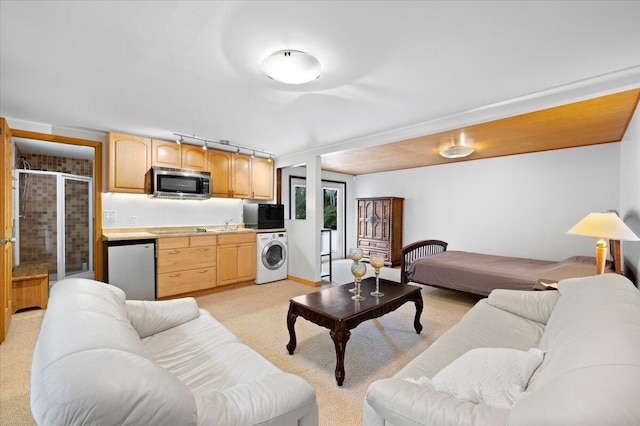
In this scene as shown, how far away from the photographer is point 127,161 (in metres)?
3.84

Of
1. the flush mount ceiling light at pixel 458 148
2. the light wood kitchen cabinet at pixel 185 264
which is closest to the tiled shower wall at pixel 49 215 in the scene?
the light wood kitchen cabinet at pixel 185 264

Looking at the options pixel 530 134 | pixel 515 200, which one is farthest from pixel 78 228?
pixel 515 200

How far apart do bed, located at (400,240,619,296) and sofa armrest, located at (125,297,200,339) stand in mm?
3095

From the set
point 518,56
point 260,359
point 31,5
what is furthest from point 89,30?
point 518,56

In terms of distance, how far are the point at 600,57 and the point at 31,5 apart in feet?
11.7

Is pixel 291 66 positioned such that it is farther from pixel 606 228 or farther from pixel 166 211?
pixel 166 211

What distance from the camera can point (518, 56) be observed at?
1977 millimetres

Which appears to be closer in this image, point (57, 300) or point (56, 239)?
point (57, 300)

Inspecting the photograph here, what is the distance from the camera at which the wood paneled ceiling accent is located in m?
2.81

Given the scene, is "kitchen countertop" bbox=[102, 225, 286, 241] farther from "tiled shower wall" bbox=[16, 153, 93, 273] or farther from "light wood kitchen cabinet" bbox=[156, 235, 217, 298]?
"tiled shower wall" bbox=[16, 153, 93, 273]

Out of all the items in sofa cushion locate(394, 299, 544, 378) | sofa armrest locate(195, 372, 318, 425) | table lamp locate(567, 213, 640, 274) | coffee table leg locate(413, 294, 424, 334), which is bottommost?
coffee table leg locate(413, 294, 424, 334)

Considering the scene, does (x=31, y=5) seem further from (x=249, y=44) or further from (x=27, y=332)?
(x=27, y=332)

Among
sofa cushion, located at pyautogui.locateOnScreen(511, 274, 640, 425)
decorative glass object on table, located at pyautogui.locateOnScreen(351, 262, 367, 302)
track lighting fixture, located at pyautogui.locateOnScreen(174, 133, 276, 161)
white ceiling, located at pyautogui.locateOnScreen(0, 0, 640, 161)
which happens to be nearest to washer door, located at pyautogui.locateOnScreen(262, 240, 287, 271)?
track lighting fixture, located at pyautogui.locateOnScreen(174, 133, 276, 161)

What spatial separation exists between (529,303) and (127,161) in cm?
471
